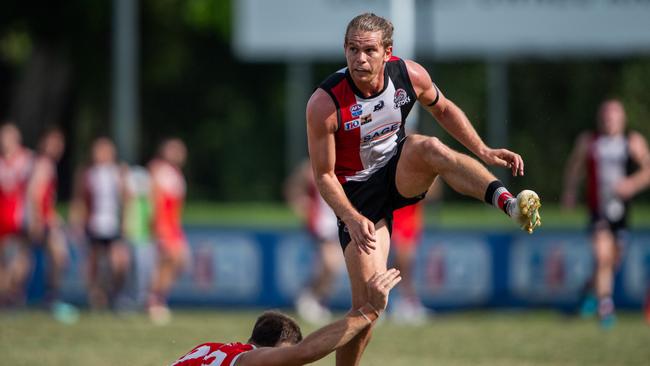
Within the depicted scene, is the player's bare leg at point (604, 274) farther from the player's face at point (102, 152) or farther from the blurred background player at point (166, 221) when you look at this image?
the player's face at point (102, 152)

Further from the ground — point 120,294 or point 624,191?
point 624,191

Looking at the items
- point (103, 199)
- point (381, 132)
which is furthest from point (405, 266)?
point (381, 132)

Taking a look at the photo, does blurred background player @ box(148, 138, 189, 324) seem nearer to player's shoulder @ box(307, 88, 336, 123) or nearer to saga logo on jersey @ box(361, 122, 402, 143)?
saga logo on jersey @ box(361, 122, 402, 143)

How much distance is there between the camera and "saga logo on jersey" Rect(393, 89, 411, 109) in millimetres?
7852

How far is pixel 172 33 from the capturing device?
136 feet

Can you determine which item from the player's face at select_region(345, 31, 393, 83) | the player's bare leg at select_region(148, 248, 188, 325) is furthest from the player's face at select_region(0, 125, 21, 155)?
the player's face at select_region(345, 31, 393, 83)

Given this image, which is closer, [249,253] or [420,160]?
[420,160]

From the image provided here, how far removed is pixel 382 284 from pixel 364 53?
149 centimetres

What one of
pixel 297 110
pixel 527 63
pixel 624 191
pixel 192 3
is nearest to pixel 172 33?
pixel 192 3

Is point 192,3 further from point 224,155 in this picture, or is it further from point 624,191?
point 624,191

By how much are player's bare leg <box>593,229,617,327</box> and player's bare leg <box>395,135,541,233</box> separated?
20.9 ft

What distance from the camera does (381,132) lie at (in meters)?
7.91

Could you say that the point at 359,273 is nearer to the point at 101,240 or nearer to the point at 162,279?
the point at 162,279

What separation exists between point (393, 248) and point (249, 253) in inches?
85.7
